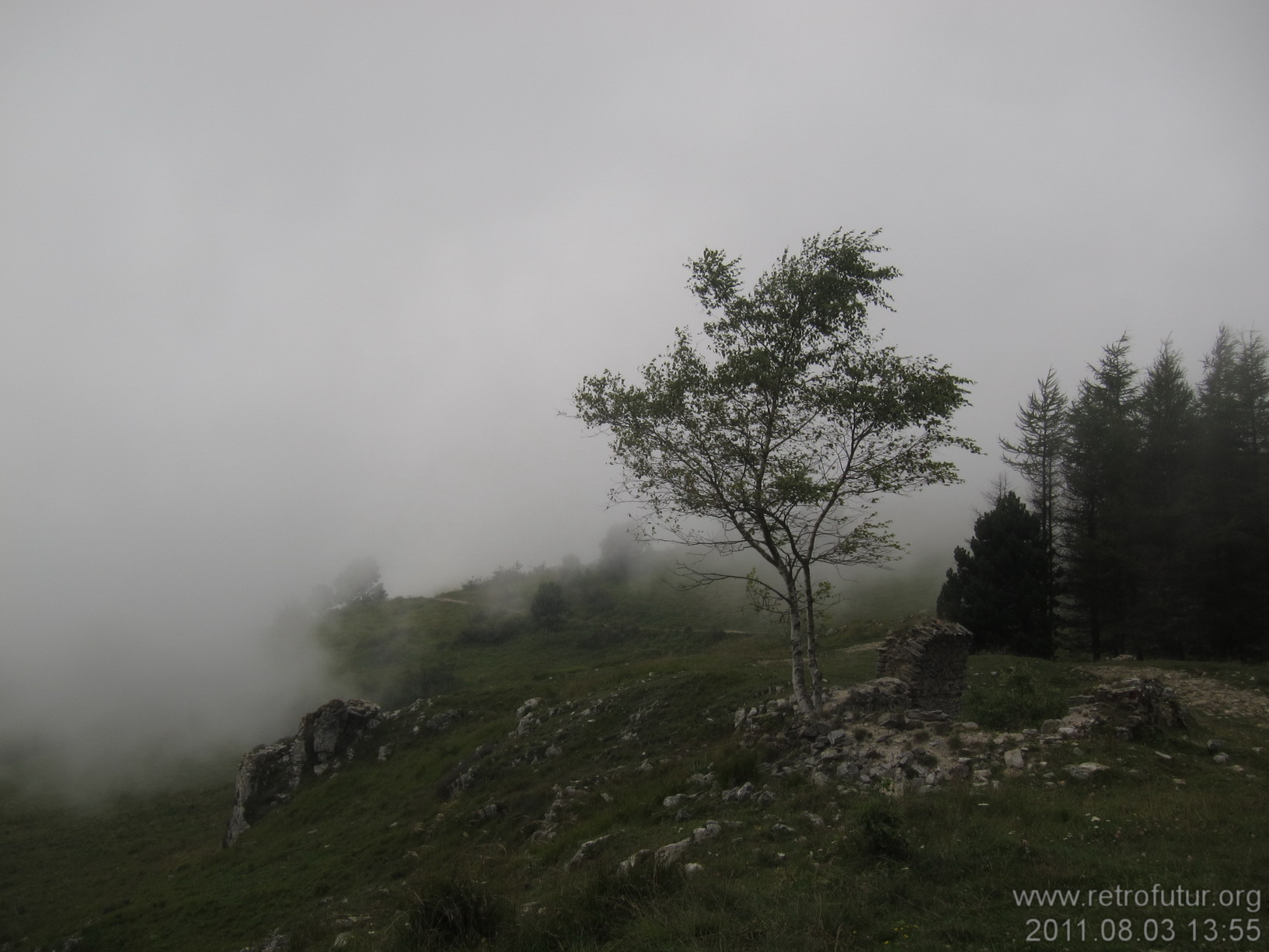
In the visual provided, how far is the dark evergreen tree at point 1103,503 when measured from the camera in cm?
3391

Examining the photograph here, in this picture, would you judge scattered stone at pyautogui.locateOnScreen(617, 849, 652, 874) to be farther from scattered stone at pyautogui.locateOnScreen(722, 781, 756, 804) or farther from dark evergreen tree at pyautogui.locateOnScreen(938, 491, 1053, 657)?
dark evergreen tree at pyautogui.locateOnScreen(938, 491, 1053, 657)

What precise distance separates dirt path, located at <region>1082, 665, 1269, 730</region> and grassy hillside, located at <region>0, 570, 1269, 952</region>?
296mm

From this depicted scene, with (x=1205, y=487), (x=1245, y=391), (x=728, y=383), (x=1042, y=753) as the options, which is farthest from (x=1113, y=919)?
(x=1245, y=391)

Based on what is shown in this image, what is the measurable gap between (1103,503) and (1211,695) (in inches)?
680

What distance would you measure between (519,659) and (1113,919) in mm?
48812

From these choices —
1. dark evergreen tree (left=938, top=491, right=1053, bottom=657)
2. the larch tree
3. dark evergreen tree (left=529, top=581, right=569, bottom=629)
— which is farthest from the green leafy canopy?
dark evergreen tree (left=529, top=581, right=569, bottom=629)

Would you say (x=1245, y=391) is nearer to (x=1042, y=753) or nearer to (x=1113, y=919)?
(x=1042, y=753)

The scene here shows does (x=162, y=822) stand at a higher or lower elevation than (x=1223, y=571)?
lower

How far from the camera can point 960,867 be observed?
831 cm

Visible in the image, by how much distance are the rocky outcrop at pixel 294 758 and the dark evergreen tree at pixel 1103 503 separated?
37156 millimetres

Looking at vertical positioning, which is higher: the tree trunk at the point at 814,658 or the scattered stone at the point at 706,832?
the tree trunk at the point at 814,658

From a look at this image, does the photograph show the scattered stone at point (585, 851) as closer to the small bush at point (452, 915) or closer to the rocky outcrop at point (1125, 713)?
A: the small bush at point (452, 915)

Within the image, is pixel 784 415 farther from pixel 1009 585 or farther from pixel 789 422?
pixel 1009 585

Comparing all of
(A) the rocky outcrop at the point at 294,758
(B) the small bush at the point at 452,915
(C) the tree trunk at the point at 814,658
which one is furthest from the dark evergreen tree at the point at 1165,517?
(A) the rocky outcrop at the point at 294,758
